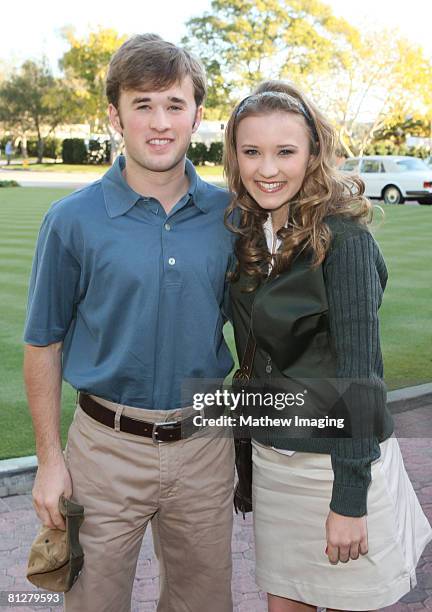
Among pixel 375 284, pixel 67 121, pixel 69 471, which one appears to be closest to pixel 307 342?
pixel 375 284

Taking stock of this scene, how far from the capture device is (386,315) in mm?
9352

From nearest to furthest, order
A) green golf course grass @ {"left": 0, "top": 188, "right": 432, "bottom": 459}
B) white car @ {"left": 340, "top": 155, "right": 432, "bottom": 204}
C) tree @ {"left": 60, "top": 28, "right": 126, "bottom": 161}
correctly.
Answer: green golf course grass @ {"left": 0, "top": 188, "right": 432, "bottom": 459} < white car @ {"left": 340, "top": 155, "right": 432, "bottom": 204} < tree @ {"left": 60, "top": 28, "right": 126, "bottom": 161}

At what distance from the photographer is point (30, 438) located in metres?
5.32

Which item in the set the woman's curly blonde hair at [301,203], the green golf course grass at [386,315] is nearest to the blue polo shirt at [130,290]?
the woman's curly blonde hair at [301,203]

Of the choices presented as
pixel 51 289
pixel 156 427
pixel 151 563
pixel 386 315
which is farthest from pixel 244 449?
pixel 386 315

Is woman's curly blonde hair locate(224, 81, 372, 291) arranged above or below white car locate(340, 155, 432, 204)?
above

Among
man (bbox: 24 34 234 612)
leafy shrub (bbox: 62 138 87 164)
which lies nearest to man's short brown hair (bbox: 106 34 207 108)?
man (bbox: 24 34 234 612)

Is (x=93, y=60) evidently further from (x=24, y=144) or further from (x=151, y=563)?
(x=151, y=563)

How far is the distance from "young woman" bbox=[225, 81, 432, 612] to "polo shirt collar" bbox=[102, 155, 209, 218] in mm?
126

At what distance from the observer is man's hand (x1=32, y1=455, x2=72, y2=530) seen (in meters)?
2.53

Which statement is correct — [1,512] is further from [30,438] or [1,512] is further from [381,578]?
[381,578]

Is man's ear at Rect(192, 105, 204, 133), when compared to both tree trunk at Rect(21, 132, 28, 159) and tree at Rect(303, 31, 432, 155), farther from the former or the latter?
tree trunk at Rect(21, 132, 28, 159)

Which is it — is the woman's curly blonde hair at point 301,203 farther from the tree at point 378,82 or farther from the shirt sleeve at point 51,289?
the tree at point 378,82

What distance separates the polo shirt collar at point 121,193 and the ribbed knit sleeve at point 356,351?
1.95 feet
